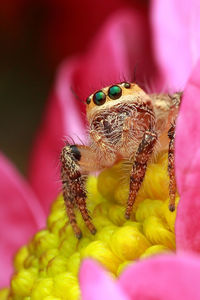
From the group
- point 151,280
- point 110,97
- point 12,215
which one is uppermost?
point 110,97

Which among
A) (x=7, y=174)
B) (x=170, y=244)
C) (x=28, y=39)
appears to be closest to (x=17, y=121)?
(x=28, y=39)

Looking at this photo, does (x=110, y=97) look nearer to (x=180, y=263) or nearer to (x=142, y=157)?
(x=142, y=157)

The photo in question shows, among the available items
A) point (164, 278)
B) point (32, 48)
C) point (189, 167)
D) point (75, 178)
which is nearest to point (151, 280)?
point (164, 278)

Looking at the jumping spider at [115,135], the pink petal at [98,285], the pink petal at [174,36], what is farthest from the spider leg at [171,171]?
the pink petal at [174,36]

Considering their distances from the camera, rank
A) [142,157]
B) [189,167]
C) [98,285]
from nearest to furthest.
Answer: [98,285] → [189,167] → [142,157]

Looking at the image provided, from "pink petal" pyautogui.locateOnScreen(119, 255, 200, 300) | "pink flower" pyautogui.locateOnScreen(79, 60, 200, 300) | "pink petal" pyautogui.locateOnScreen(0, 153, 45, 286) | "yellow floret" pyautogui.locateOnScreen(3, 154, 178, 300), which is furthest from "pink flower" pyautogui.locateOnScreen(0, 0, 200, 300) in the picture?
"pink petal" pyautogui.locateOnScreen(119, 255, 200, 300)

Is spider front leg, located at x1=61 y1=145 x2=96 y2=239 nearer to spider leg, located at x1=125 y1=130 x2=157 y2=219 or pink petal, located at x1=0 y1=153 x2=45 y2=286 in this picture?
spider leg, located at x1=125 y1=130 x2=157 y2=219

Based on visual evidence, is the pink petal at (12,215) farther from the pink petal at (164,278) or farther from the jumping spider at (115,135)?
the pink petal at (164,278)
